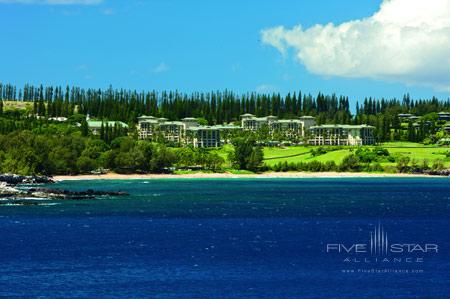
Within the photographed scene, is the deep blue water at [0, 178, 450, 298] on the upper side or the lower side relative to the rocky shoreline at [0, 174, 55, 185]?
lower

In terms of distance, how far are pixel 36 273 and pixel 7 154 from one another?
123m

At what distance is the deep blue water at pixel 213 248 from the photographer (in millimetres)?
57844

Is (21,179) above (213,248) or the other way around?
above

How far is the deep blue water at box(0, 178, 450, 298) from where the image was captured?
57844 millimetres

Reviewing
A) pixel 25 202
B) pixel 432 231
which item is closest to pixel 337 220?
pixel 432 231

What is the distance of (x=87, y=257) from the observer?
7106 cm

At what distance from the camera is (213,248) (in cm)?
7688
